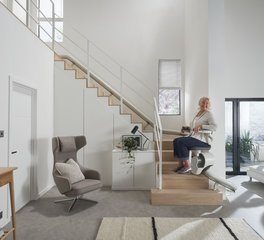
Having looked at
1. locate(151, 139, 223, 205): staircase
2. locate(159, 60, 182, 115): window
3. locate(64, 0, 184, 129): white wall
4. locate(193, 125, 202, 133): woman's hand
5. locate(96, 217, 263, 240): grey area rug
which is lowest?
locate(96, 217, 263, 240): grey area rug

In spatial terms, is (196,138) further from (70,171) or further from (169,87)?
(169,87)

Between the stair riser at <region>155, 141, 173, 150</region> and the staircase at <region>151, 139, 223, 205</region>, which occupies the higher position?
the stair riser at <region>155, 141, 173, 150</region>

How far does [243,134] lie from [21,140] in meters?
5.24

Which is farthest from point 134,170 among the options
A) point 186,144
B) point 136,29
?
point 136,29

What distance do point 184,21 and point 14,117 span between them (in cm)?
487

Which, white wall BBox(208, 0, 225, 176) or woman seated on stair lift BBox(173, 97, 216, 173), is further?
white wall BBox(208, 0, 225, 176)

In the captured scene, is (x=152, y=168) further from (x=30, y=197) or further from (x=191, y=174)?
(x=30, y=197)

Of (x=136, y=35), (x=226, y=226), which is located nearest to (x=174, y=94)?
(x=136, y=35)

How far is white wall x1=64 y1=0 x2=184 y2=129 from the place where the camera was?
6.25 m

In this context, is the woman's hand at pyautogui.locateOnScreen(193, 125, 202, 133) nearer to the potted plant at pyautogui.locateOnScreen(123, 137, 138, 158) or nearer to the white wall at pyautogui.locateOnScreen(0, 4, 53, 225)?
the potted plant at pyautogui.locateOnScreen(123, 137, 138, 158)

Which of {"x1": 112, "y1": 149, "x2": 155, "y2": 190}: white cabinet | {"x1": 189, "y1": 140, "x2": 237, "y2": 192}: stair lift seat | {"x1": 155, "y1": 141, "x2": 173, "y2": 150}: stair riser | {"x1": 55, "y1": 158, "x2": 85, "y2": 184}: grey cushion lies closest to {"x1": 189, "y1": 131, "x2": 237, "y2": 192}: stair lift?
{"x1": 189, "y1": 140, "x2": 237, "y2": 192}: stair lift seat

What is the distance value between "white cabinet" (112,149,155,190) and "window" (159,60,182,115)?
200cm

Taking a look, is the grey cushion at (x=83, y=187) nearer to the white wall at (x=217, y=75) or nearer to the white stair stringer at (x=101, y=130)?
the white stair stringer at (x=101, y=130)

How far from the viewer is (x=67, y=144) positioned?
13.4 ft
